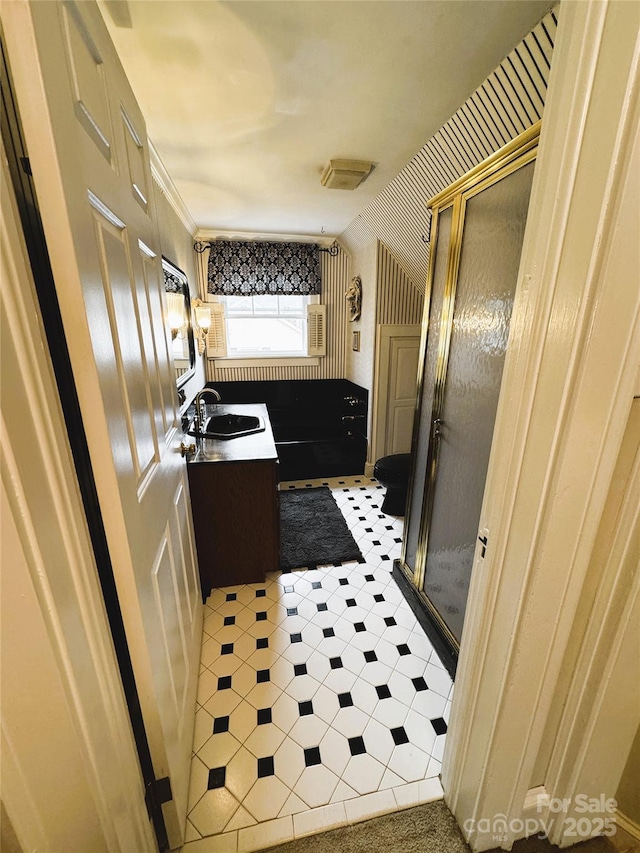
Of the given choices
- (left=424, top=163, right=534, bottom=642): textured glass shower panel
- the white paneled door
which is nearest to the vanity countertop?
the white paneled door

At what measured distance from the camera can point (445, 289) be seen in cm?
154

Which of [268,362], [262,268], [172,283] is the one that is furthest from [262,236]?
[172,283]

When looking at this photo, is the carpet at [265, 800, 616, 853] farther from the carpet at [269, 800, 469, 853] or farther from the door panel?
the door panel

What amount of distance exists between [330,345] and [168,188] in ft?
7.58

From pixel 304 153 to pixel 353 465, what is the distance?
2.58m

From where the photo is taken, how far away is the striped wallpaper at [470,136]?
1151 mm

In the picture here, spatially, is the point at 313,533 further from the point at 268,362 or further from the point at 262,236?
the point at 262,236

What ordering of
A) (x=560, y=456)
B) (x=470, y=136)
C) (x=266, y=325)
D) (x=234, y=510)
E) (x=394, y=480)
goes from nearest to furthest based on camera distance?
(x=560, y=456)
(x=470, y=136)
(x=234, y=510)
(x=394, y=480)
(x=266, y=325)

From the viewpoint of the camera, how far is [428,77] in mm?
1306

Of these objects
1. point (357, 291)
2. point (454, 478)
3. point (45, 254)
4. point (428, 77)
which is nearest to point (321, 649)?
point (454, 478)

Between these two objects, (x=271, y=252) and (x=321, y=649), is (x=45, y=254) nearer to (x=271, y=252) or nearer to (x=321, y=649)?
(x=321, y=649)

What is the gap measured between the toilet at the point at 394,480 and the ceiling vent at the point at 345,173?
1.94 meters

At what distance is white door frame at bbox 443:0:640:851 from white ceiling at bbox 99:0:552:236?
2.40ft

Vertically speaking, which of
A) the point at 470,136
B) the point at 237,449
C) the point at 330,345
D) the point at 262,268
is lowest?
the point at 237,449
